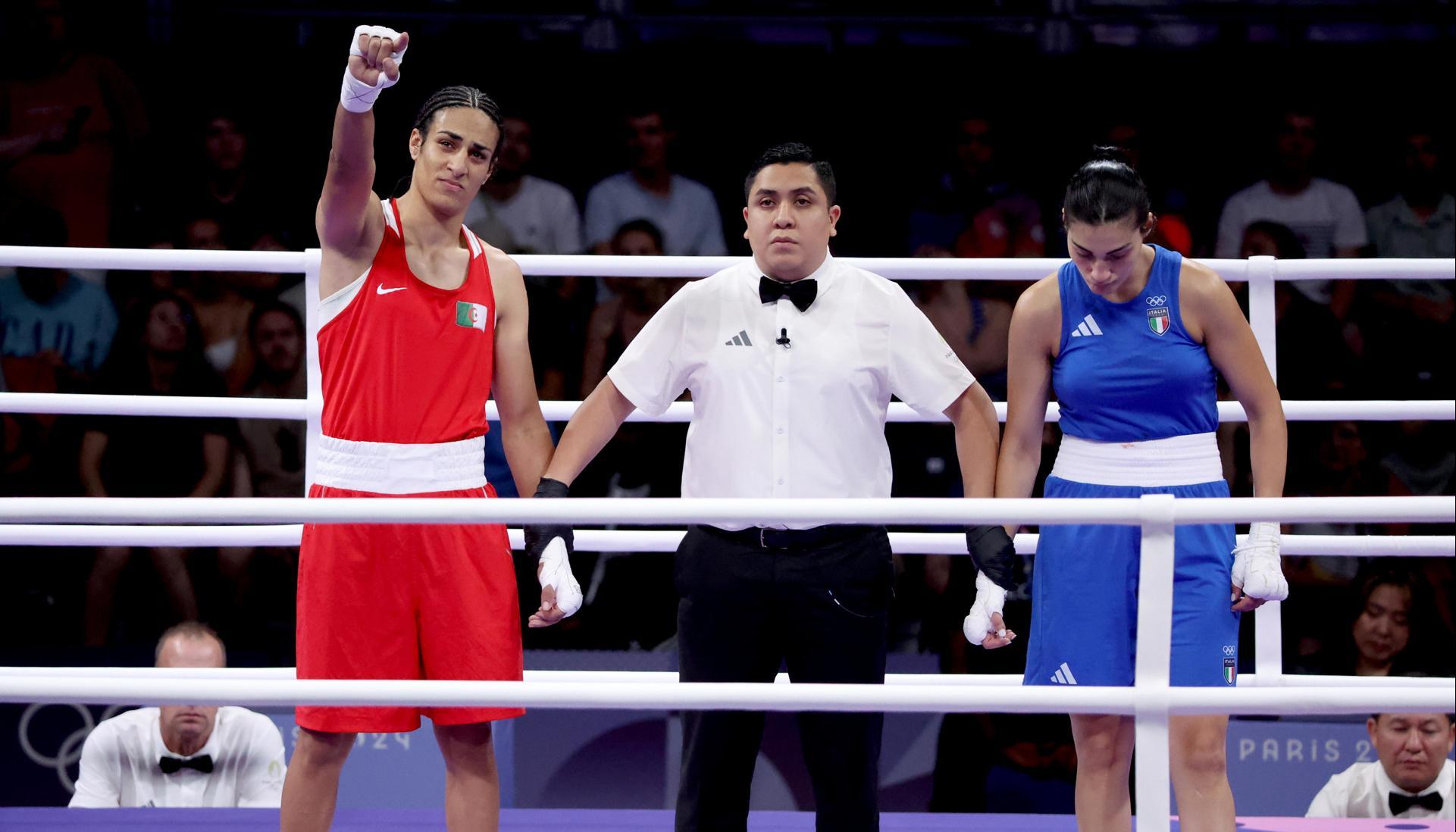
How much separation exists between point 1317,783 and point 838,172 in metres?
2.75

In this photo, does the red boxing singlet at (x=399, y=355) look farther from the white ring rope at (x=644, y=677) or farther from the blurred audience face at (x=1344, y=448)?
the blurred audience face at (x=1344, y=448)

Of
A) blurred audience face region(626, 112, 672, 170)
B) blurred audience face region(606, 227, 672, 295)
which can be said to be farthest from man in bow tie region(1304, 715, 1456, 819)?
blurred audience face region(626, 112, 672, 170)

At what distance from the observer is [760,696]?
6.20 ft

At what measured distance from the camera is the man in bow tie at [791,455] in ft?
7.69

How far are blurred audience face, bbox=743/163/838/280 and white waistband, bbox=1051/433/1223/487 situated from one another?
567 mm

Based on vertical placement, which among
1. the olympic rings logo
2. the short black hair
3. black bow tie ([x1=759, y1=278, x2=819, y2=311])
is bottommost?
the olympic rings logo

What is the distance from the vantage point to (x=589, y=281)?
5.19 m

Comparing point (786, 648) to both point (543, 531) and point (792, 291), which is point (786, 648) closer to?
point (543, 531)

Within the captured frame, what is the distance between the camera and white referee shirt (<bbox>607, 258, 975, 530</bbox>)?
2.39 m

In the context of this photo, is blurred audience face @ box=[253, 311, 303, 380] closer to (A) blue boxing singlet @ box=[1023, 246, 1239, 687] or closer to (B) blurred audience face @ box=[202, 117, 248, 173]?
(B) blurred audience face @ box=[202, 117, 248, 173]

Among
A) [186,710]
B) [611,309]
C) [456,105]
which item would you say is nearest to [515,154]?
[611,309]

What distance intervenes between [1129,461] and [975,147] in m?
3.09

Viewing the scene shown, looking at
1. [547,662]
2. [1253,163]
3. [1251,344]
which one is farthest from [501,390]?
[1253,163]

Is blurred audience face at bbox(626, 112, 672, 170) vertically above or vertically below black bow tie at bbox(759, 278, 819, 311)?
above
